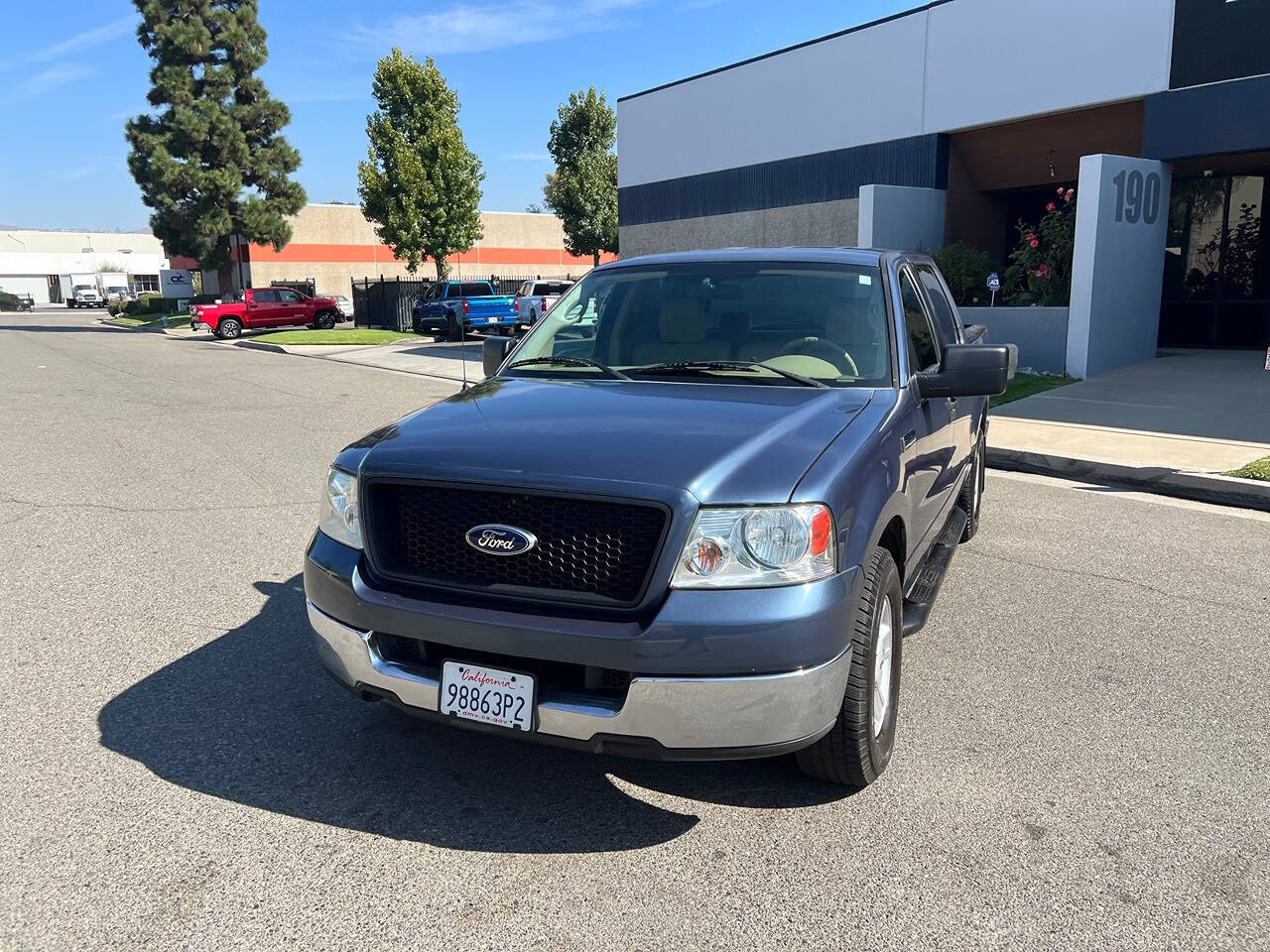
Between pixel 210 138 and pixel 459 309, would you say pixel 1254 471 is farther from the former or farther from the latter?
pixel 210 138

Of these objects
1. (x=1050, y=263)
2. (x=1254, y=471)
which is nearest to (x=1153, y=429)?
(x=1254, y=471)

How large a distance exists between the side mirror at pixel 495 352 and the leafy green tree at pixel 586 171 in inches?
1594

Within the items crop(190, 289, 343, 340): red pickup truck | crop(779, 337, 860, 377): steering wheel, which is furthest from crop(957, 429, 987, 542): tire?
crop(190, 289, 343, 340): red pickup truck

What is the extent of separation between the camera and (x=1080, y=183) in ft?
48.1

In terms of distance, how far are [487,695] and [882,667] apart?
137 centimetres

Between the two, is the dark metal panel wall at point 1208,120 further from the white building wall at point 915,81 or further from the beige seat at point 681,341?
the beige seat at point 681,341

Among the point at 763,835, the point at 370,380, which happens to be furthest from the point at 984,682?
the point at 370,380

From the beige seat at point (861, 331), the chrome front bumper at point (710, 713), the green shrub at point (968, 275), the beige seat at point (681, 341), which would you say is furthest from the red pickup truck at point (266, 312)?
the chrome front bumper at point (710, 713)

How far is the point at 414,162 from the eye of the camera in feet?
117

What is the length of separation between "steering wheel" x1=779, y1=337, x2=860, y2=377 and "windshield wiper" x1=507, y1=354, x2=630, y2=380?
0.72 meters

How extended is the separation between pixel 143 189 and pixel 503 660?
4941cm

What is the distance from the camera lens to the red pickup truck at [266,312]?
37000 millimetres

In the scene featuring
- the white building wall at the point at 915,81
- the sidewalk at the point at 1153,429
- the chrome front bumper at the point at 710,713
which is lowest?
the sidewalk at the point at 1153,429

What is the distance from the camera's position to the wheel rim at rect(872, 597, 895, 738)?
10.8ft
